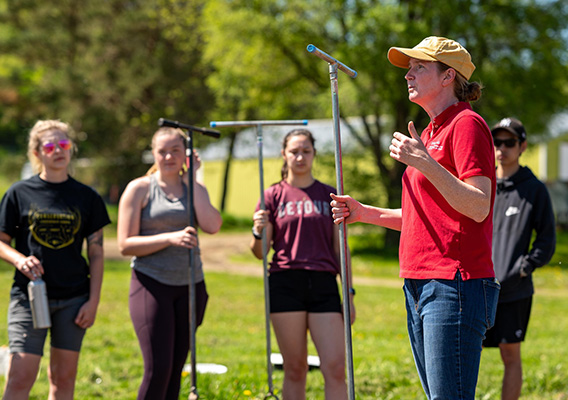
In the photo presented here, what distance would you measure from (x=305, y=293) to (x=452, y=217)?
1956mm

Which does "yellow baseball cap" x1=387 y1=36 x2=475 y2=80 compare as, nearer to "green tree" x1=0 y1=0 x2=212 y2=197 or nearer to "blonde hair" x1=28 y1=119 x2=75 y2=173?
"blonde hair" x1=28 y1=119 x2=75 y2=173

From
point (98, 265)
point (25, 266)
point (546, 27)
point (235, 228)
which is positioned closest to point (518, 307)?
point (98, 265)

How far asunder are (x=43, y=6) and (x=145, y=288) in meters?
27.8

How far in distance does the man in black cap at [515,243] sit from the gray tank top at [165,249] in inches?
82.4

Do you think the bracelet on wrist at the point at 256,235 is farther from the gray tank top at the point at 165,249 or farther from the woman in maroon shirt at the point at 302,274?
the gray tank top at the point at 165,249

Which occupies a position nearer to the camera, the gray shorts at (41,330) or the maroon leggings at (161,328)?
the gray shorts at (41,330)

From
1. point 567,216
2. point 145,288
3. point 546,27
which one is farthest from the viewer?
point 567,216

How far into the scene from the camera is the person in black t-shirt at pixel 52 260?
14.1ft

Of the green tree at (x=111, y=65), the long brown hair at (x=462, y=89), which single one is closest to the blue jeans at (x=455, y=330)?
the long brown hair at (x=462, y=89)

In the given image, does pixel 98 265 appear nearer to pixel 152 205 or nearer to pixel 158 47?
pixel 152 205

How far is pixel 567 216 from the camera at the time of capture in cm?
2875

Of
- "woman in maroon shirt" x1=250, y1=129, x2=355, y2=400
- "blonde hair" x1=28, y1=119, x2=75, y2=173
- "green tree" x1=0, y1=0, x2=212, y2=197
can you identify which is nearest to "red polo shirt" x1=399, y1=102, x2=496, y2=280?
"woman in maroon shirt" x1=250, y1=129, x2=355, y2=400

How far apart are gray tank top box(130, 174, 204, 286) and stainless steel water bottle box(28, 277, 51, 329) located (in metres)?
0.64

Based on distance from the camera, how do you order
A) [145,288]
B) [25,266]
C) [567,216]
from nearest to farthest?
[25,266], [145,288], [567,216]
